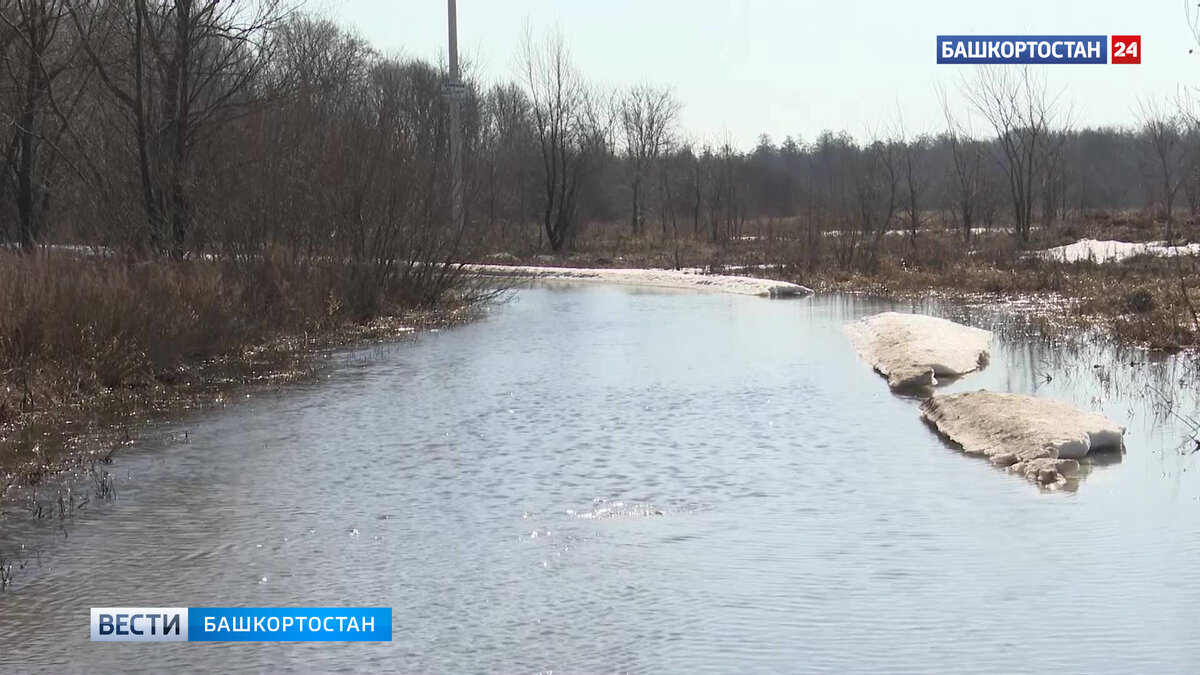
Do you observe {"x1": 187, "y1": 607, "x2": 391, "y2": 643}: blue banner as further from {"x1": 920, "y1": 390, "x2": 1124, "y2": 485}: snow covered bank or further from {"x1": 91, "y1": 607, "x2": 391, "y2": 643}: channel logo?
{"x1": 920, "y1": 390, "x2": 1124, "y2": 485}: snow covered bank

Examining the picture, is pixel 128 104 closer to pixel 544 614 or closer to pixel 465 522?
pixel 465 522

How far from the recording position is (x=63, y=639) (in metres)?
5.91

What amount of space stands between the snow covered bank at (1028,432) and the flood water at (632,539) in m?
0.20

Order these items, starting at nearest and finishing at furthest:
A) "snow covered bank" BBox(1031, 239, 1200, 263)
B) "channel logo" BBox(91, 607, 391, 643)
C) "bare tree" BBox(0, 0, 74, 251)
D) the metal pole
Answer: "channel logo" BBox(91, 607, 391, 643) < "bare tree" BBox(0, 0, 74, 251) < the metal pole < "snow covered bank" BBox(1031, 239, 1200, 263)

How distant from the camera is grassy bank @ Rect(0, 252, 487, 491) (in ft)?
37.5

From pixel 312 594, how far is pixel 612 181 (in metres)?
69.9

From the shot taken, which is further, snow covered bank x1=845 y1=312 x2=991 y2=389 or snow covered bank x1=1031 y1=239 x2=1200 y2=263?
snow covered bank x1=1031 y1=239 x2=1200 y2=263

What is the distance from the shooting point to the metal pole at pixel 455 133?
2359 centimetres

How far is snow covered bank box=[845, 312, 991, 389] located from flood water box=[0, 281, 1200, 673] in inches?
50.0

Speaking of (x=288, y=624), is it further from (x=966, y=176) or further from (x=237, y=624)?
(x=966, y=176)

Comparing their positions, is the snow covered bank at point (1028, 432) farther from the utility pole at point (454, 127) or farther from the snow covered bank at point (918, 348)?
the utility pole at point (454, 127)

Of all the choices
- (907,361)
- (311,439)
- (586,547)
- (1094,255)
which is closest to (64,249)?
(311,439)

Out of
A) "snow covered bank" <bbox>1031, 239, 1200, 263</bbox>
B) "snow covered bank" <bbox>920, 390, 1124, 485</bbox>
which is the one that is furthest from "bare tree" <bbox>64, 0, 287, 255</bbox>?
"snow covered bank" <bbox>1031, 239, 1200, 263</bbox>

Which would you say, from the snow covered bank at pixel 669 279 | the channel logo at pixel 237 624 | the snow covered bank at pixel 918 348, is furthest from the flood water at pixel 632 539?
the snow covered bank at pixel 669 279
